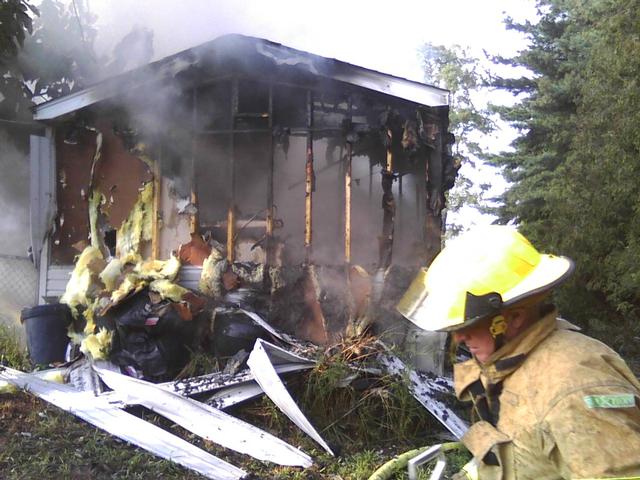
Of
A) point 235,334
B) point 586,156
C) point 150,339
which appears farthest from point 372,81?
point 586,156

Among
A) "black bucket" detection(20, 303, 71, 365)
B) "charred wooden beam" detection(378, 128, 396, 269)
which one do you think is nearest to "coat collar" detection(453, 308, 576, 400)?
"charred wooden beam" detection(378, 128, 396, 269)

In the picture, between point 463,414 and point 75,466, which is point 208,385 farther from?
point 463,414

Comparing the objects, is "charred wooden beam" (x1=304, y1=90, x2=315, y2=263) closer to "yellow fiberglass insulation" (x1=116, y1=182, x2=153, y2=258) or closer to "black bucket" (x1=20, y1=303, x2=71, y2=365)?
"yellow fiberglass insulation" (x1=116, y1=182, x2=153, y2=258)

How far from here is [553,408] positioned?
1319mm

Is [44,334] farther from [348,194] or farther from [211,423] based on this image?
[348,194]

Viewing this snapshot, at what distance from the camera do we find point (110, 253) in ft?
24.1

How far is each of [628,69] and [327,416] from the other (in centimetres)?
926

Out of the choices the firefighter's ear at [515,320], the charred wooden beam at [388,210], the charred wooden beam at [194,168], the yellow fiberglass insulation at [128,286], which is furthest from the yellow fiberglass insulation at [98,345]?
the firefighter's ear at [515,320]

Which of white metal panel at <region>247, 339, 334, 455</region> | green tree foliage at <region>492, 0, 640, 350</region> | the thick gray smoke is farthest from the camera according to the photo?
green tree foliage at <region>492, 0, 640, 350</region>

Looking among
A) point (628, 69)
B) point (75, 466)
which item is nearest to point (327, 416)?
point (75, 466)

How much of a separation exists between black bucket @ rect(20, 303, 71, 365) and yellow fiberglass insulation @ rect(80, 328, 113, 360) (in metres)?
0.77

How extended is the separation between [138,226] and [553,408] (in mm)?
6504

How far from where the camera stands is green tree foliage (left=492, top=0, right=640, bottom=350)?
10.9 m

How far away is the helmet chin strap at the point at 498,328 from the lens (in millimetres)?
1547
